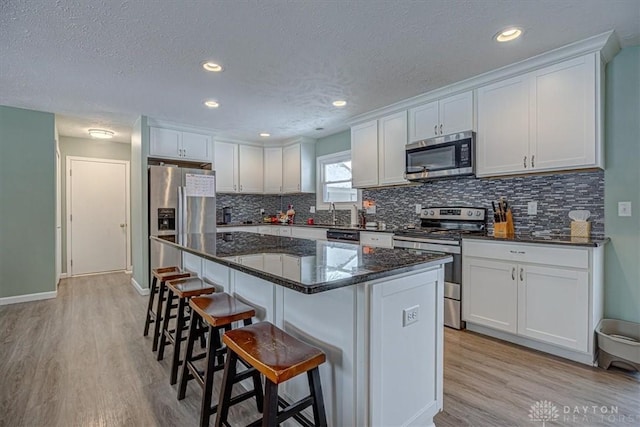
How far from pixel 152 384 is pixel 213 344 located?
82 centimetres

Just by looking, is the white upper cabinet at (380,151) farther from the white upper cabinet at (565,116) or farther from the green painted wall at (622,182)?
the green painted wall at (622,182)

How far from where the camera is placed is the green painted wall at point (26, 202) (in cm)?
383

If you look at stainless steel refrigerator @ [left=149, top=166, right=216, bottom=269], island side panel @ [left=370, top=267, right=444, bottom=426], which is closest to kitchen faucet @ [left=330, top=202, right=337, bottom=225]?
stainless steel refrigerator @ [left=149, top=166, right=216, bottom=269]

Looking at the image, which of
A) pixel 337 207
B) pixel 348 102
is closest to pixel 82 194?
pixel 337 207

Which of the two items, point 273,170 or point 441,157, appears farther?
point 273,170

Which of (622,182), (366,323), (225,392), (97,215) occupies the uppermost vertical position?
(622,182)

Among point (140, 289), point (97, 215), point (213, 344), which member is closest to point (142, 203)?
point (140, 289)

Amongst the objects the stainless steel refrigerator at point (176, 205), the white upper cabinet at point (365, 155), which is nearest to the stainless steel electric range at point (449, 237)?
the white upper cabinet at point (365, 155)

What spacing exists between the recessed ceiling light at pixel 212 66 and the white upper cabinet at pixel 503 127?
2419 mm

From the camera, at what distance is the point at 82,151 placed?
5.51 m

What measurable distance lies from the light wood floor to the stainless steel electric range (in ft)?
0.86

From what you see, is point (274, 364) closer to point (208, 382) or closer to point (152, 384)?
point (208, 382)

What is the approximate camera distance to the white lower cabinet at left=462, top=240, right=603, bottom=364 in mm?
2270

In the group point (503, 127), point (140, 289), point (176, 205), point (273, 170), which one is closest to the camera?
point (503, 127)
